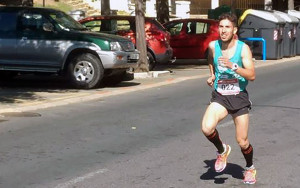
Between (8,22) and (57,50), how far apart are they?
151 centimetres

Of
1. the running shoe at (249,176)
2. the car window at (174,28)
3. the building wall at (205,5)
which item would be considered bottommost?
the running shoe at (249,176)

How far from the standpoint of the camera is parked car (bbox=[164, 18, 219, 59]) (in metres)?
21.2

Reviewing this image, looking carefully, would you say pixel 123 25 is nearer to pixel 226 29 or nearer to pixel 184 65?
pixel 184 65

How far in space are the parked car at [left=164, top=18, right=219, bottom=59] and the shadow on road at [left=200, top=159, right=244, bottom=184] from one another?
14747 mm

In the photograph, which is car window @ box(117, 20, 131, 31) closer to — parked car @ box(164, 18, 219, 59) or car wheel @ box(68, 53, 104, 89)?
parked car @ box(164, 18, 219, 59)

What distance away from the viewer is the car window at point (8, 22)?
13951mm

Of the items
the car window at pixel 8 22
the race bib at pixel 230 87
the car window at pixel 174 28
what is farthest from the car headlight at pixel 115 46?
the race bib at pixel 230 87

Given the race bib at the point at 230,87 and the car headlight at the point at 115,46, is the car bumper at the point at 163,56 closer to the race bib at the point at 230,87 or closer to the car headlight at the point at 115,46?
the car headlight at the point at 115,46

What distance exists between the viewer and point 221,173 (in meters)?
6.17

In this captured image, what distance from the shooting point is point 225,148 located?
18.8 feet

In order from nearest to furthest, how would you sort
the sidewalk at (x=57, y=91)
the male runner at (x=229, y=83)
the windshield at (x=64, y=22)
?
1. the male runner at (x=229, y=83)
2. the sidewalk at (x=57, y=91)
3. the windshield at (x=64, y=22)

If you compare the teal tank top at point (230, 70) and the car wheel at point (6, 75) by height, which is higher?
the teal tank top at point (230, 70)

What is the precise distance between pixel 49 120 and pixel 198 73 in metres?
9.53

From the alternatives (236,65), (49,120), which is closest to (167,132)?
(49,120)
